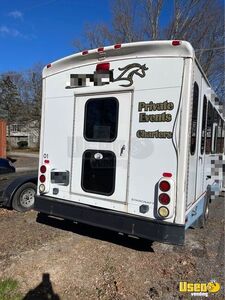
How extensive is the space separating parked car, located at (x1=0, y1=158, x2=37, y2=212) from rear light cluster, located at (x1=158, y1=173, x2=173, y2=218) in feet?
11.5

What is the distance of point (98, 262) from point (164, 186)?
4.79 ft

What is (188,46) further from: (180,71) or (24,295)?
(24,295)

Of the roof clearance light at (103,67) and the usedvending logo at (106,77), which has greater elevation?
the roof clearance light at (103,67)

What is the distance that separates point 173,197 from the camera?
13.3 feet

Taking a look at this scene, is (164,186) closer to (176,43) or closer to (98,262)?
(98,262)

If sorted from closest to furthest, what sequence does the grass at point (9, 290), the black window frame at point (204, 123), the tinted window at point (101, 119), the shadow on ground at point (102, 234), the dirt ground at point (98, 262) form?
the grass at point (9, 290) → the dirt ground at point (98, 262) → the tinted window at point (101, 119) → the black window frame at point (204, 123) → the shadow on ground at point (102, 234)

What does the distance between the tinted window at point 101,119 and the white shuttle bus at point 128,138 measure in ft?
0.05

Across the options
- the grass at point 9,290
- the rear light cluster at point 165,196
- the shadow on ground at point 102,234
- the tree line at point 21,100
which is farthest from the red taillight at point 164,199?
the tree line at point 21,100

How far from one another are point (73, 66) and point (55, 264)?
293 cm

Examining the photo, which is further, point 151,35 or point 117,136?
point 151,35

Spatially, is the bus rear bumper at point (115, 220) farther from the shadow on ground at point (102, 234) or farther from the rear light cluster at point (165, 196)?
the shadow on ground at point (102, 234)

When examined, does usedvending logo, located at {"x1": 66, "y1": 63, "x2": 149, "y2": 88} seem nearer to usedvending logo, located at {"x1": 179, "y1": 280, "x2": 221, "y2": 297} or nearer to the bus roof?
the bus roof

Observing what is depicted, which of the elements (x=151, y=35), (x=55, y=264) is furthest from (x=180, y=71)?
(x=151, y=35)

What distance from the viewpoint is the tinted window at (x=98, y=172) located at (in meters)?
4.71
